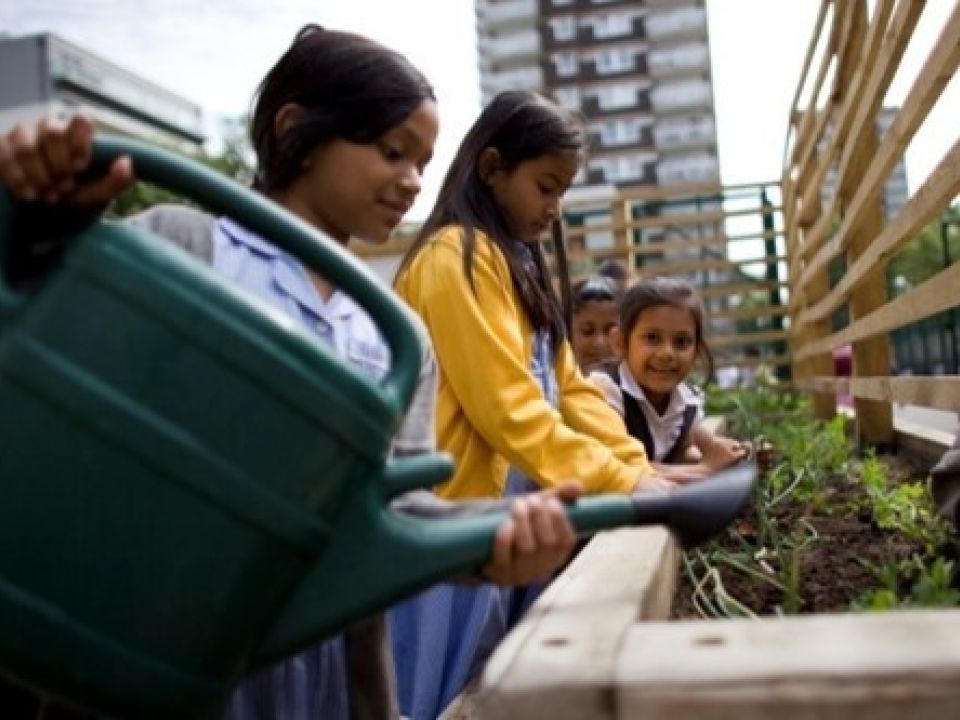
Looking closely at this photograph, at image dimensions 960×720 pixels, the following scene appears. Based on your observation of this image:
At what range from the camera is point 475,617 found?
A: 77.9 inches

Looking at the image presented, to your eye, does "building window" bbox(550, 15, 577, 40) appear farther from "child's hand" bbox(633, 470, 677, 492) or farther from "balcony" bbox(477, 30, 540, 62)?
"child's hand" bbox(633, 470, 677, 492)

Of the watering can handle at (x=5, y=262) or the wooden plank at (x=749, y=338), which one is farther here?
the wooden plank at (x=749, y=338)

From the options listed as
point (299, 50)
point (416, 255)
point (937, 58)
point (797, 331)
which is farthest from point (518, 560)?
point (797, 331)

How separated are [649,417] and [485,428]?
1.25m

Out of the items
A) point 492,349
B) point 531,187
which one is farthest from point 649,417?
point 492,349

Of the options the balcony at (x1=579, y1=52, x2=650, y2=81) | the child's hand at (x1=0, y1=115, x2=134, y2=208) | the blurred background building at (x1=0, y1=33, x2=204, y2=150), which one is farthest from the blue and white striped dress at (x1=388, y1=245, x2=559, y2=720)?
the balcony at (x1=579, y1=52, x2=650, y2=81)

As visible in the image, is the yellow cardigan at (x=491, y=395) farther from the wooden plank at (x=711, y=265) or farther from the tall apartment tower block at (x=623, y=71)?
the tall apartment tower block at (x=623, y=71)

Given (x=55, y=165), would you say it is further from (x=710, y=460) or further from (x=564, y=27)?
(x=564, y=27)

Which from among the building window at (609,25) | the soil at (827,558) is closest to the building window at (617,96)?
the building window at (609,25)

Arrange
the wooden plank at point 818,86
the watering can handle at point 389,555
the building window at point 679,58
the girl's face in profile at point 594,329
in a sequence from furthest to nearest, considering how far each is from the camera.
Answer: the building window at point 679,58, the wooden plank at point 818,86, the girl's face in profile at point 594,329, the watering can handle at point 389,555

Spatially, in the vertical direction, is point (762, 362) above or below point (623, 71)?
below

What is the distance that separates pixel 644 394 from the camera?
2996 millimetres

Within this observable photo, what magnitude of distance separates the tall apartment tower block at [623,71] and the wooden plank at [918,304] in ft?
173

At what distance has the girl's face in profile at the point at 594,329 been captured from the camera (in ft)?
13.7
